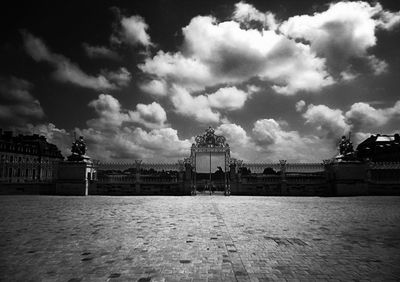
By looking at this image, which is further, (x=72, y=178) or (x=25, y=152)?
(x=25, y=152)

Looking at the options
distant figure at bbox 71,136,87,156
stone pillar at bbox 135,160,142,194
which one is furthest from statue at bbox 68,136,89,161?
stone pillar at bbox 135,160,142,194

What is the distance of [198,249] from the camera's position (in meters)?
5.72

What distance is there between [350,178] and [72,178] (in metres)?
22.2

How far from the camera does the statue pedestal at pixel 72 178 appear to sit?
20.6 m

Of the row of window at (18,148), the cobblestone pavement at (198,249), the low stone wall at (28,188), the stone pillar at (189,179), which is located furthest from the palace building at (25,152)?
the cobblestone pavement at (198,249)

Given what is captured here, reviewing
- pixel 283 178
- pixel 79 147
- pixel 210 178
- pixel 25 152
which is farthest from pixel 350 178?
pixel 25 152

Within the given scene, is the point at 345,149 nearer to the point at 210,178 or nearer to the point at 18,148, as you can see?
the point at 210,178

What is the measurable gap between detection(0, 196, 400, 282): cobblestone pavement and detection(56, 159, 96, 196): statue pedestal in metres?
11.7

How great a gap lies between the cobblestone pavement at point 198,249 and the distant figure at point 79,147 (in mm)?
12561

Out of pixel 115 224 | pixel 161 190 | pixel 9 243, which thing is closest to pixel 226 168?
pixel 161 190

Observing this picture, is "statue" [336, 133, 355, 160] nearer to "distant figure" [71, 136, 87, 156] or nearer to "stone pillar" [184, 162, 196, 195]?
"stone pillar" [184, 162, 196, 195]

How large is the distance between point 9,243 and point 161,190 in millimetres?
15351

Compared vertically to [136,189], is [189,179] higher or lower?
higher

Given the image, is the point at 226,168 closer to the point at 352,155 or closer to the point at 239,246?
the point at 352,155
